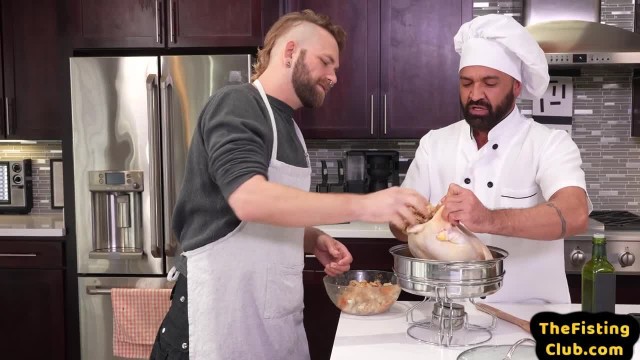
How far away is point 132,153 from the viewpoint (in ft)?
10.4

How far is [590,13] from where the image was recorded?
334cm

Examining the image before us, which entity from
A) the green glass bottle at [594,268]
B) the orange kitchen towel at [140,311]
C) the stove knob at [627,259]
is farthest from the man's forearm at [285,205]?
the stove knob at [627,259]

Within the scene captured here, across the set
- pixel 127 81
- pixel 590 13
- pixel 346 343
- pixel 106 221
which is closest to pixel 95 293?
pixel 106 221

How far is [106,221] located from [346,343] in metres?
2.07

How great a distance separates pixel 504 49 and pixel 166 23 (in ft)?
6.26

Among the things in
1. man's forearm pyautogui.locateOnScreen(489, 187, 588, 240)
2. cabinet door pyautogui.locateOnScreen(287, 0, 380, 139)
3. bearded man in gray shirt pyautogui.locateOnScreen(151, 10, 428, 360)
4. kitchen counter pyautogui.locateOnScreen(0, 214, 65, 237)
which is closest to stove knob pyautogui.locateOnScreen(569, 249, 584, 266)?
cabinet door pyautogui.locateOnScreen(287, 0, 380, 139)

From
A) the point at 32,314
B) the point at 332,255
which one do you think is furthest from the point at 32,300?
the point at 332,255

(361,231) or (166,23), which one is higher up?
(166,23)

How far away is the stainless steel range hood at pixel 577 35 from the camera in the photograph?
3.14 meters

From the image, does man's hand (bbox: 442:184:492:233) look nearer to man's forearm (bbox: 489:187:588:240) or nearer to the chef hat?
man's forearm (bbox: 489:187:588:240)

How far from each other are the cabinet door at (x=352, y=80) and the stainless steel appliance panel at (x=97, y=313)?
46.8 inches

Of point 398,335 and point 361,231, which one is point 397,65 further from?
point 398,335

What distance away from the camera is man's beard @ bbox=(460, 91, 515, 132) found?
2080 mm

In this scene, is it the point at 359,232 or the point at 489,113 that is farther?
the point at 359,232
